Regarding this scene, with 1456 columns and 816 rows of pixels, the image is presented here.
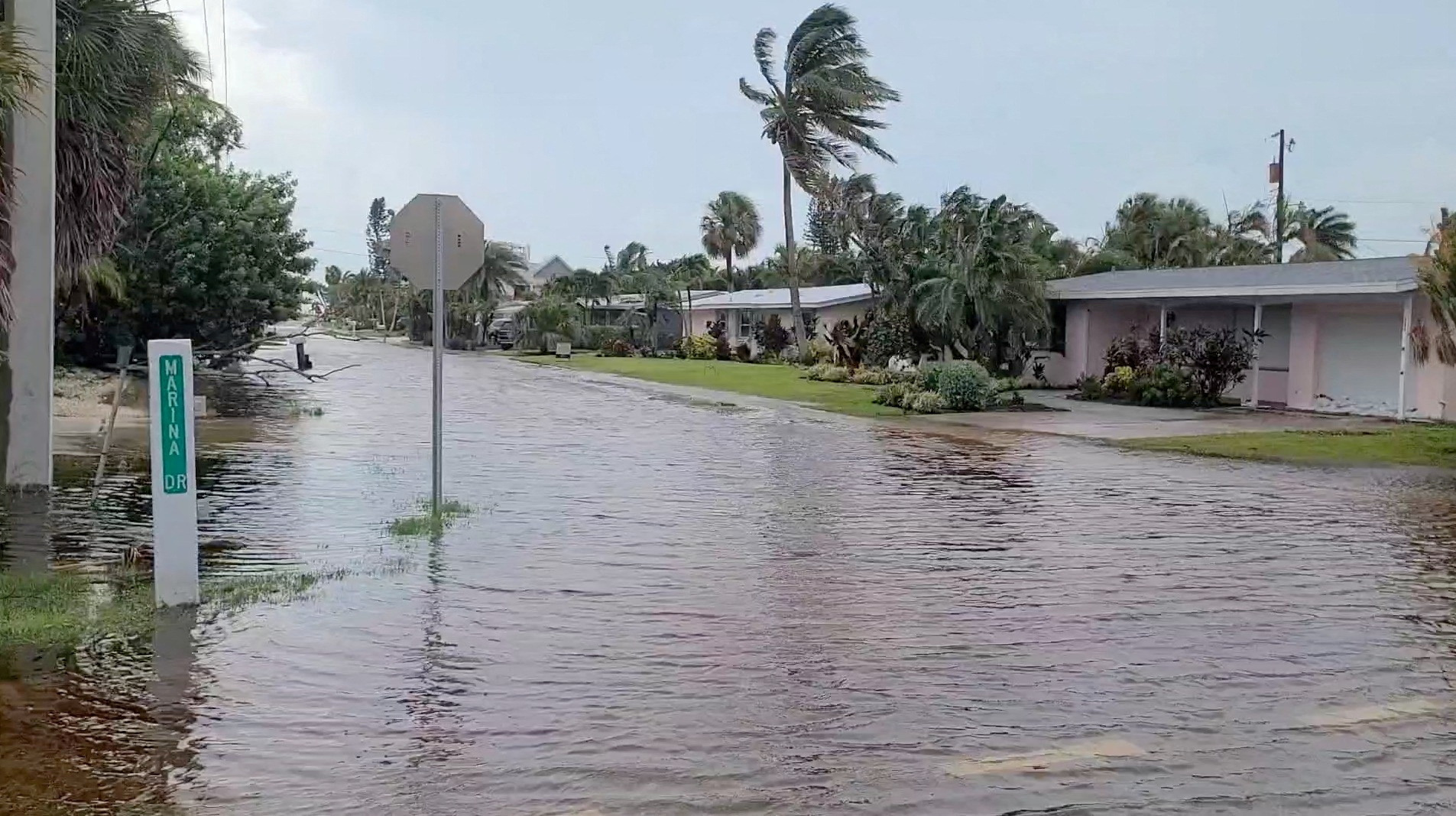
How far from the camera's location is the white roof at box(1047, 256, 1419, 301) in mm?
24906

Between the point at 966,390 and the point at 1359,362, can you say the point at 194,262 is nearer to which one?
the point at 966,390

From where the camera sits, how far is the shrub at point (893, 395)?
29.0 metres

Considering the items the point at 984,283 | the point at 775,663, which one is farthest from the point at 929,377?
the point at 775,663

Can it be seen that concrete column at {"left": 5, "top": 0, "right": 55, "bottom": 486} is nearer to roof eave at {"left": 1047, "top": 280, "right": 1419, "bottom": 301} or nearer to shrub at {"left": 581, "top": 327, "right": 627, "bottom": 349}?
roof eave at {"left": 1047, "top": 280, "right": 1419, "bottom": 301}

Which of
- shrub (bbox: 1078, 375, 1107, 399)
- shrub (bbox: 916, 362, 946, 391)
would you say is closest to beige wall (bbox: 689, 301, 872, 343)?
shrub (bbox: 1078, 375, 1107, 399)

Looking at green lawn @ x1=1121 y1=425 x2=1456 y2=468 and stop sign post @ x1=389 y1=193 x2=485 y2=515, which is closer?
stop sign post @ x1=389 y1=193 x2=485 y2=515

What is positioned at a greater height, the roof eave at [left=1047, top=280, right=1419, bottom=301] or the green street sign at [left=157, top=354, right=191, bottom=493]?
the roof eave at [left=1047, top=280, right=1419, bottom=301]

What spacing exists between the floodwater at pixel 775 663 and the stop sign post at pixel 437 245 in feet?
6.77

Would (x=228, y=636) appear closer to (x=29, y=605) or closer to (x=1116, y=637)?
(x=29, y=605)

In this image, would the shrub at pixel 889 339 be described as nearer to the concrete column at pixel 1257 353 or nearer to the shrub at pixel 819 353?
the shrub at pixel 819 353

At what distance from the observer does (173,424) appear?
8.31 metres

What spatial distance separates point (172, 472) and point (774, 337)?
43041 mm

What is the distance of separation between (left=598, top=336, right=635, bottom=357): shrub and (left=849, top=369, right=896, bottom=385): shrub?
22.6m

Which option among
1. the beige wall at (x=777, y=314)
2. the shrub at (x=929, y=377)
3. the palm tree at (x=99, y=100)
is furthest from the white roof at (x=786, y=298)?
the palm tree at (x=99, y=100)
